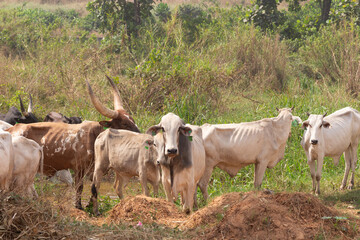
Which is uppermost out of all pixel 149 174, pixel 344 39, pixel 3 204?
pixel 344 39

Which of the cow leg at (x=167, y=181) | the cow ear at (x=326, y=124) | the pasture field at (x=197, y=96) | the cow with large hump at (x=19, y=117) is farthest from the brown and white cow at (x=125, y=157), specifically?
the cow ear at (x=326, y=124)

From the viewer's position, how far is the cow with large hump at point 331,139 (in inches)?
315

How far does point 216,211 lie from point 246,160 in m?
1.85

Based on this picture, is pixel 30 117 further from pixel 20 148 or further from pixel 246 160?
pixel 246 160

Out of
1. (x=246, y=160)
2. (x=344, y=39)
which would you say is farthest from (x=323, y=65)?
(x=246, y=160)

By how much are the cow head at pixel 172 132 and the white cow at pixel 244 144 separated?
4.02ft

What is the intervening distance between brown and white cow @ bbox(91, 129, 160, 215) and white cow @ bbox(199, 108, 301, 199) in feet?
2.56

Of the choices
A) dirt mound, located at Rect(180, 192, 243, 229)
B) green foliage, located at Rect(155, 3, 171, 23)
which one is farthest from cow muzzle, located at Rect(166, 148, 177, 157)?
green foliage, located at Rect(155, 3, 171, 23)

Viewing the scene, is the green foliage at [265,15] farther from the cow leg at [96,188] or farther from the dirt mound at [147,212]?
the dirt mound at [147,212]

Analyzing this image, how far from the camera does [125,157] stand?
24.0ft

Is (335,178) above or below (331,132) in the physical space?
below

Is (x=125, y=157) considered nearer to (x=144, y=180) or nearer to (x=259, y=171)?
(x=144, y=180)

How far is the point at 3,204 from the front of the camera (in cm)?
484

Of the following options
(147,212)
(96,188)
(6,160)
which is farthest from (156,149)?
(6,160)
